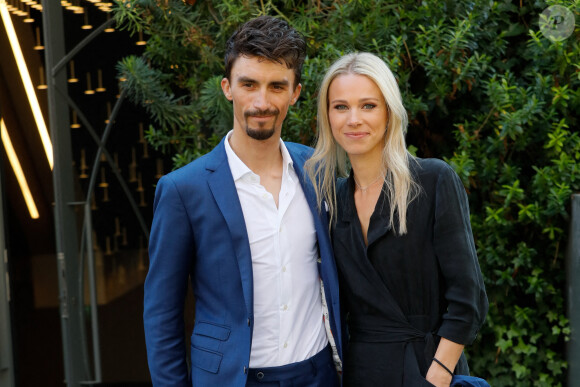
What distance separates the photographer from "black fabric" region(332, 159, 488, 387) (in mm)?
2203

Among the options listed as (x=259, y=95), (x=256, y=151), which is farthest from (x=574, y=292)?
(x=259, y=95)

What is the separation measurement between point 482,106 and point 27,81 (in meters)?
3.04

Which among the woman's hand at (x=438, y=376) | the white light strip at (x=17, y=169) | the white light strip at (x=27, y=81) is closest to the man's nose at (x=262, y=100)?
the woman's hand at (x=438, y=376)

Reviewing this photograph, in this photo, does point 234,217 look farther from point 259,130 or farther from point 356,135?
point 356,135

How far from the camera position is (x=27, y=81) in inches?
176

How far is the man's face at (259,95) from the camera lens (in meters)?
2.38

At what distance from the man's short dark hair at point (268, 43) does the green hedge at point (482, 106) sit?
0.75 metres

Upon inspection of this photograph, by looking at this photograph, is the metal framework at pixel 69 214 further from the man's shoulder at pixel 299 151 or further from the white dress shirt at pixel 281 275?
the white dress shirt at pixel 281 275

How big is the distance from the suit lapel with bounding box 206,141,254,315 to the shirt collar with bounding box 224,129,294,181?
48 millimetres

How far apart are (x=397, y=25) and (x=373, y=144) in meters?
1.32

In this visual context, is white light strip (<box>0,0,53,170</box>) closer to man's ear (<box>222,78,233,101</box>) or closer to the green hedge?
the green hedge

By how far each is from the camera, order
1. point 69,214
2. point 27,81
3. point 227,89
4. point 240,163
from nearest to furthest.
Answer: point 240,163
point 227,89
point 69,214
point 27,81

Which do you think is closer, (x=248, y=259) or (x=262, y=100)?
(x=248, y=259)

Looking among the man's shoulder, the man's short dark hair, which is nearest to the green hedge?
the man's shoulder
